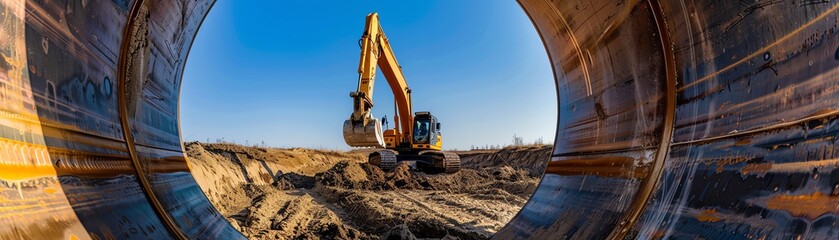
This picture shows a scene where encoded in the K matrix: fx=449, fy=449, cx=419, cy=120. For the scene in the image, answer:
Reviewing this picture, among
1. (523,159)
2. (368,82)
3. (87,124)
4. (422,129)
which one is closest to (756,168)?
(87,124)

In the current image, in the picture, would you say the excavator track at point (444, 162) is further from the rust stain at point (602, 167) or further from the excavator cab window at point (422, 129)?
the rust stain at point (602, 167)

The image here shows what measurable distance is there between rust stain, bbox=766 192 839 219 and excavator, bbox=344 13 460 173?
9.46m

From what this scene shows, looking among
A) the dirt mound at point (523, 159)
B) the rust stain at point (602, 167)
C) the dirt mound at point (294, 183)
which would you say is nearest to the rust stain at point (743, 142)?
the rust stain at point (602, 167)

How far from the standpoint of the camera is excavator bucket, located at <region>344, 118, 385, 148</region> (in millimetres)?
10500

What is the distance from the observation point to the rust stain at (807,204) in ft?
3.33

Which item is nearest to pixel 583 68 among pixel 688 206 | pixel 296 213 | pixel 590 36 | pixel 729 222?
pixel 590 36

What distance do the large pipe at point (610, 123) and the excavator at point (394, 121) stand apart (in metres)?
8.23

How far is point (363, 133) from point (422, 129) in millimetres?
4747

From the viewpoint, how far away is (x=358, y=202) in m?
7.31

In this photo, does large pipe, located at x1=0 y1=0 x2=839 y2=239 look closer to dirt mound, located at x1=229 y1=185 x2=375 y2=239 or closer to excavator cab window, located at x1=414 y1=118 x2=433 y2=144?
dirt mound, located at x1=229 y1=185 x2=375 y2=239

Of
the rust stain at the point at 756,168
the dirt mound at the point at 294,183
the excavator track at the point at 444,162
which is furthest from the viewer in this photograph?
the excavator track at the point at 444,162

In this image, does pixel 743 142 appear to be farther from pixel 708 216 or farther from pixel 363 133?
pixel 363 133

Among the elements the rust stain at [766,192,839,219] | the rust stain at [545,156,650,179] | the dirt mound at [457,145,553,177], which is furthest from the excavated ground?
the dirt mound at [457,145,553,177]

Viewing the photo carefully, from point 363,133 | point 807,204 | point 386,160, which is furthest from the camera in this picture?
point 386,160
